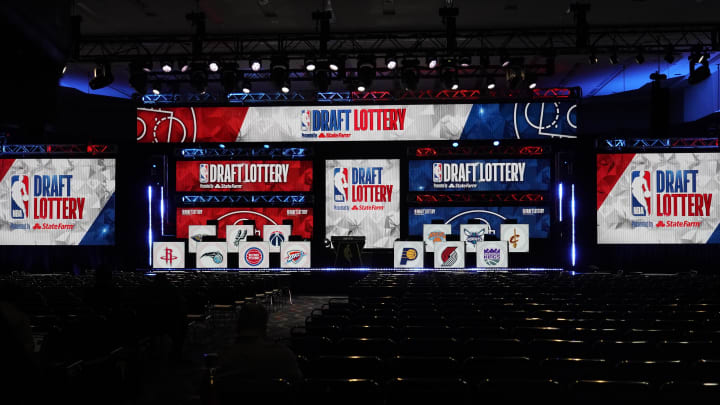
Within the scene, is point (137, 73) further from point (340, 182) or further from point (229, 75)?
point (340, 182)

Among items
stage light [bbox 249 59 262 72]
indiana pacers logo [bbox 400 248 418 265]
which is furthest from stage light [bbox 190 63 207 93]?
indiana pacers logo [bbox 400 248 418 265]

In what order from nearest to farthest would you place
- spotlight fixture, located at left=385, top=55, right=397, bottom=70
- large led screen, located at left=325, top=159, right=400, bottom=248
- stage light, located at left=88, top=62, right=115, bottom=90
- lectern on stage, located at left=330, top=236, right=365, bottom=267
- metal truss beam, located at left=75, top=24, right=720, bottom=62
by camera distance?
stage light, located at left=88, top=62, right=115, bottom=90
metal truss beam, located at left=75, top=24, right=720, bottom=62
spotlight fixture, located at left=385, top=55, right=397, bottom=70
lectern on stage, located at left=330, top=236, right=365, bottom=267
large led screen, located at left=325, top=159, right=400, bottom=248

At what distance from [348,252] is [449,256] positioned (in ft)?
9.87

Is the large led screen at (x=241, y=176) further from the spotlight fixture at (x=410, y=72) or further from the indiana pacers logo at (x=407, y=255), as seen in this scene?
the spotlight fixture at (x=410, y=72)

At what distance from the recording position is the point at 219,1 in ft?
39.9

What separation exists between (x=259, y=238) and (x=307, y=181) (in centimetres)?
256

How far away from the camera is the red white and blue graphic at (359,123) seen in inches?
674

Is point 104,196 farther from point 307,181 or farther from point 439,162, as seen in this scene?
point 439,162

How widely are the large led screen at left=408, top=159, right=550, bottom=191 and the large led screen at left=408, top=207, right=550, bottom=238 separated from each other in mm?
652

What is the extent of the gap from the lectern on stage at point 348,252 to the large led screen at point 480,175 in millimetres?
3127

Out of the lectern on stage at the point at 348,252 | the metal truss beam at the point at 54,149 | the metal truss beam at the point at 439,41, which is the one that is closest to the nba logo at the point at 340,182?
the lectern on stage at the point at 348,252

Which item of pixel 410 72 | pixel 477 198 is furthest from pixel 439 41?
pixel 477 198

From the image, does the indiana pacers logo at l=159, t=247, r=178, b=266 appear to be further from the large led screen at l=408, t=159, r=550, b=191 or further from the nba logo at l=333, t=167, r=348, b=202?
the large led screen at l=408, t=159, r=550, b=191

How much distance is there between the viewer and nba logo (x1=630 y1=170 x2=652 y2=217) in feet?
58.8
